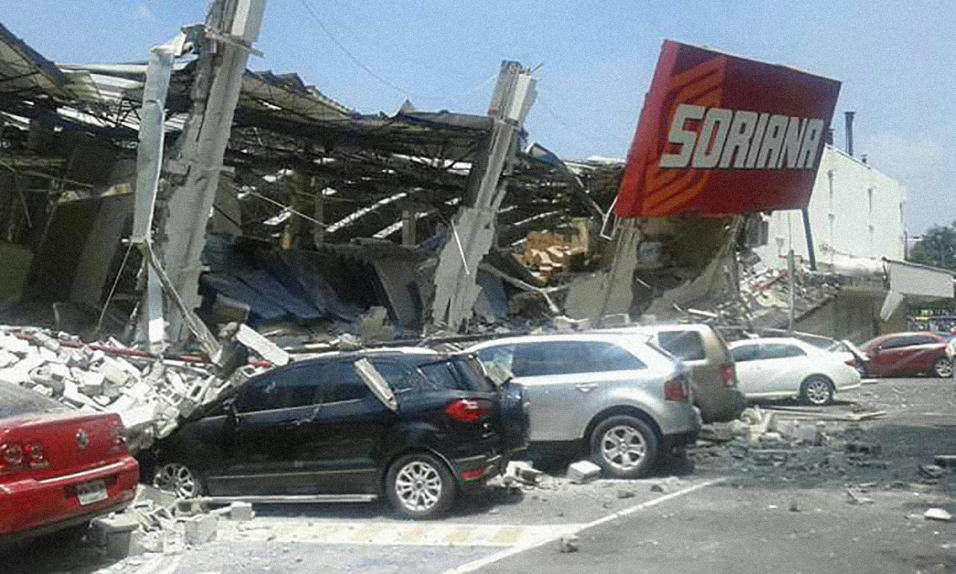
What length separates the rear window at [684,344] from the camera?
13.7 metres

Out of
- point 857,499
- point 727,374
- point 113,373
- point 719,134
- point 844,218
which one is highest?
point 844,218

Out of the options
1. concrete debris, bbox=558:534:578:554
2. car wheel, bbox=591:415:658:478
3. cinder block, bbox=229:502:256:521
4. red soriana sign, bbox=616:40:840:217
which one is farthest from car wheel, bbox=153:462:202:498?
red soriana sign, bbox=616:40:840:217

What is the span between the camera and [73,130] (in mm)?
17297

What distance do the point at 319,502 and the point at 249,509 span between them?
755 mm

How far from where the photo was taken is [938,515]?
8.56 metres

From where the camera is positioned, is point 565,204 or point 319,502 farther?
point 565,204

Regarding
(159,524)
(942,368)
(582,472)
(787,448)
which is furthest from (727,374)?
(942,368)

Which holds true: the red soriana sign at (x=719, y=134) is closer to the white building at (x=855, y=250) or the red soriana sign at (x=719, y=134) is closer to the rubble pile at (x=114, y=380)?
the white building at (x=855, y=250)

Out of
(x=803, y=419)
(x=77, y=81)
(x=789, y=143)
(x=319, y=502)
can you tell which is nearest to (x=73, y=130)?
(x=77, y=81)

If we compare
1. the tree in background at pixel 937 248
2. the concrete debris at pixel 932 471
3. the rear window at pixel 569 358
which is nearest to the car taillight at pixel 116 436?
the rear window at pixel 569 358

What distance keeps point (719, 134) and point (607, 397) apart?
1533 centimetres

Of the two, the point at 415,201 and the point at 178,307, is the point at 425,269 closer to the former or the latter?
the point at 415,201

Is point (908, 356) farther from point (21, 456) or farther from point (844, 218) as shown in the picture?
point (21, 456)

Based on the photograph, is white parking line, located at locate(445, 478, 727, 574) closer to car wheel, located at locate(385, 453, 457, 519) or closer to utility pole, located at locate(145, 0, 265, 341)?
car wheel, located at locate(385, 453, 457, 519)
